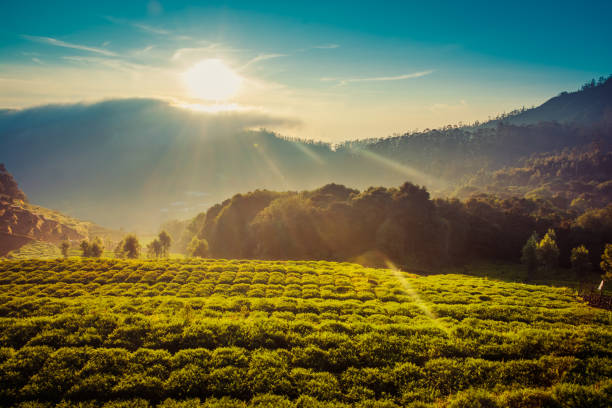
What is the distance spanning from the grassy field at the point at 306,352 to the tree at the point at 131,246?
73.4 metres

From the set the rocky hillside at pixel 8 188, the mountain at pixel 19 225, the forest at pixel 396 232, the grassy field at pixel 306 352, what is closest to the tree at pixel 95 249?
the forest at pixel 396 232

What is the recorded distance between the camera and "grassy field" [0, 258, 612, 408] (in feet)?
41.0

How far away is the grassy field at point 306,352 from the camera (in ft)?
41.0

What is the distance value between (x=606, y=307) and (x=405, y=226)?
5467 centimetres

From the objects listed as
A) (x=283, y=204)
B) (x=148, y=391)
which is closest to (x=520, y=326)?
(x=148, y=391)

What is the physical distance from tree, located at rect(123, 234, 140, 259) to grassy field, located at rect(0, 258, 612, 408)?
241 ft

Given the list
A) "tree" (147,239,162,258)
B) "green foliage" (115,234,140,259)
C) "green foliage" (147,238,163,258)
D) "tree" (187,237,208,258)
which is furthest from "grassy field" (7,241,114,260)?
"tree" (187,237,208,258)

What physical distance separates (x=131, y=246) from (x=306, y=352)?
95.2 m

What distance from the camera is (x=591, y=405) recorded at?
453 inches

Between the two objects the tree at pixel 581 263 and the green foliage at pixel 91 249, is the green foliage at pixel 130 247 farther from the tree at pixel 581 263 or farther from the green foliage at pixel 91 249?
the tree at pixel 581 263

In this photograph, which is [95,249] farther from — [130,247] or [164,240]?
[164,240]

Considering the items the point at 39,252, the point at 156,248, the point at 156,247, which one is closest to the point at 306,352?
the point at 156,247

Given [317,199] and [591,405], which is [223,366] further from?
[317,199]

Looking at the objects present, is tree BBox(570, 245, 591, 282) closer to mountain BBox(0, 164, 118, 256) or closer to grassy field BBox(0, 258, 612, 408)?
grassy field BBox(0, 258, 612, 408)
